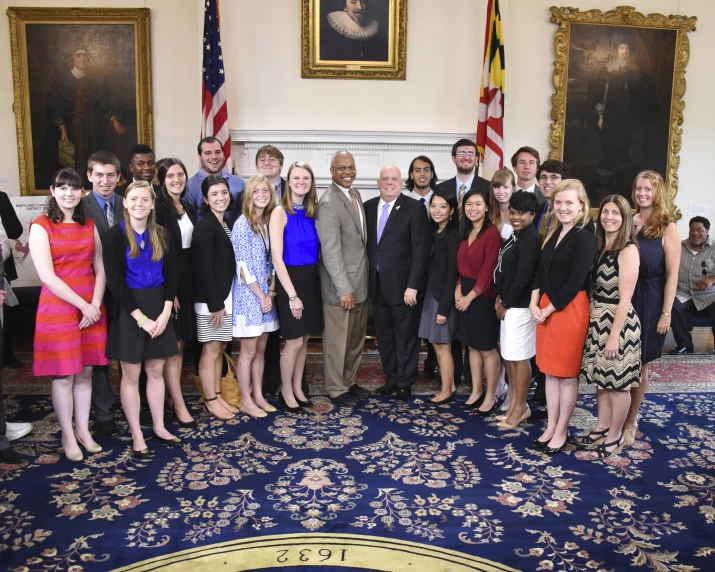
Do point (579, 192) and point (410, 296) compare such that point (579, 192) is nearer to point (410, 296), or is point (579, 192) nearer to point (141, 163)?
point (410, 296)

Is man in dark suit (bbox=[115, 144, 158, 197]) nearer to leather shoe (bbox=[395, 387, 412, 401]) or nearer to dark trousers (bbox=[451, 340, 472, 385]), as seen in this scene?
leather shoe (bbox=[395, 387, 412, 401])

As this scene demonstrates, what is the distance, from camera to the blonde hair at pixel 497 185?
15.1ft

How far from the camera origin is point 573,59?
8.16m

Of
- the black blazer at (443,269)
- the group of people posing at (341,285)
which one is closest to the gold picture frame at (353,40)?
the group of people posing at (341,285)

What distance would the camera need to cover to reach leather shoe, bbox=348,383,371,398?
5.14m

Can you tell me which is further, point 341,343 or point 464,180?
point 464,180

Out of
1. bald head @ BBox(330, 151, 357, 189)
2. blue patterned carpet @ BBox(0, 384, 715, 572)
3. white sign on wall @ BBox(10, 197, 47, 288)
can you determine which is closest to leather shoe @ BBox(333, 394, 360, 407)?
blue patterned carpet @ BBox(0, 384, 715, 572)

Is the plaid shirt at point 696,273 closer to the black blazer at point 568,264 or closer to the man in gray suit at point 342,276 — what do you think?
the black blazer at point 568,264

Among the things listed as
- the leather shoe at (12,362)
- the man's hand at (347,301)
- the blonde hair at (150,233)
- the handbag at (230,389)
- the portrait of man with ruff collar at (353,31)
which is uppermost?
the portrait of man with ruff collar at (353,31)

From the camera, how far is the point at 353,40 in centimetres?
773

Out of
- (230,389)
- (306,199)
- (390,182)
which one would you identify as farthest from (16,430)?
(390,182)

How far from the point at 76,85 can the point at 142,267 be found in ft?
16.5

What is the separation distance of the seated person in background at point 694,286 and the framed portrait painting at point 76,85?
6484 mm

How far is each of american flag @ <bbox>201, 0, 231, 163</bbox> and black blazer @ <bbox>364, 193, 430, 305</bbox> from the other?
3152mm
